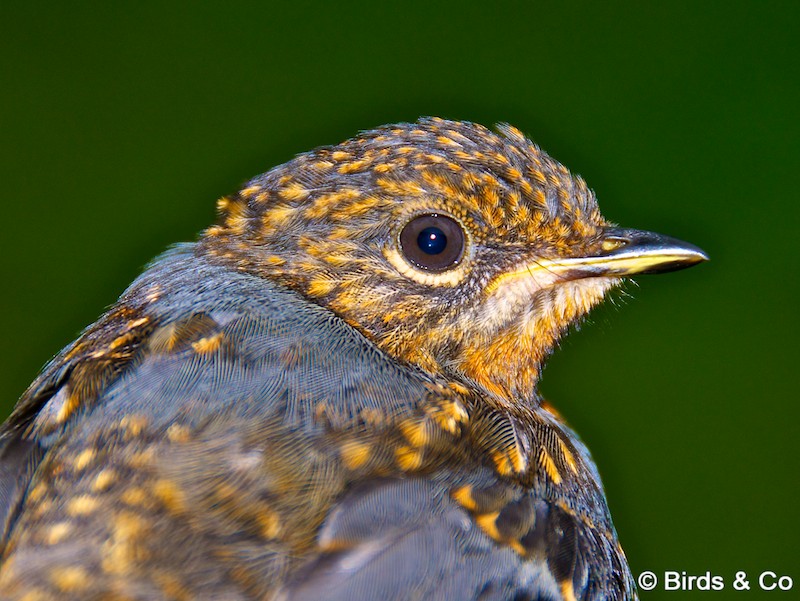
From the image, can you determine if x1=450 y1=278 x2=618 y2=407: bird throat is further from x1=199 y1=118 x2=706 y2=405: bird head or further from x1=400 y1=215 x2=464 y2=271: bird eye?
x1=400 y1=215 x2=464 y2=271: bird eye

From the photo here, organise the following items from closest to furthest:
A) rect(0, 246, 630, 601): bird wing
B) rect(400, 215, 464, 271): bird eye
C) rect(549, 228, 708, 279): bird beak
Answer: rect(0, 246, 630, 601): bird wing → rect(400, 215, 464, 271): bird eye → rect(549, 228, 708, 279): bird beak

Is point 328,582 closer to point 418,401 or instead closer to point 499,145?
point 418,401

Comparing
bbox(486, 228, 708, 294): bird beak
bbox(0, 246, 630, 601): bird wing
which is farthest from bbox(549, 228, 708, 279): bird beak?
bbox(0, 246, 630, 601): bird wing

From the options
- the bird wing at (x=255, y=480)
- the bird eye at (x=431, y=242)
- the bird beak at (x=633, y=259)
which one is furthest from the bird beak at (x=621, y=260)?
the bird wing at (x=255, y=480)

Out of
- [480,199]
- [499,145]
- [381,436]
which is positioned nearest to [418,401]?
[381,436]

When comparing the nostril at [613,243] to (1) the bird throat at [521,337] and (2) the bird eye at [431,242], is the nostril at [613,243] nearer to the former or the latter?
(1) the bird throat at [521,337]

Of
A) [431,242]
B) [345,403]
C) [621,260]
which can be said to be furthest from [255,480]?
[621,260]
